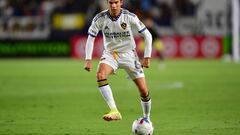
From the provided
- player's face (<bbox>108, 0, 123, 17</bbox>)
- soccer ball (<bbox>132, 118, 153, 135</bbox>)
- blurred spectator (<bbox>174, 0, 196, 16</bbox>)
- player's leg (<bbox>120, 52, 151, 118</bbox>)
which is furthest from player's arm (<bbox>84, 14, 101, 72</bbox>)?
blurred spectator (<bbox>174, 0, 196, 16</bbox>)

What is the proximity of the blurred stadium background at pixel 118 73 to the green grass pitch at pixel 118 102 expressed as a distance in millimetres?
18

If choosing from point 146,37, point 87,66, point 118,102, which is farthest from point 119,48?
point 118,102

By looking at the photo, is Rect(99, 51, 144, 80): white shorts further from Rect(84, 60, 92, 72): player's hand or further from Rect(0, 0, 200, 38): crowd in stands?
Rect(0, 0, 200, 38): crowd in stands

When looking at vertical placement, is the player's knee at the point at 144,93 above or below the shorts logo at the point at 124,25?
below

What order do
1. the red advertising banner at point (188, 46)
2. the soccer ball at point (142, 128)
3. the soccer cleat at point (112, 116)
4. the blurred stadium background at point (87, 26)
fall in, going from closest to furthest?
the soccer ball at point (142, 128) → the soccer cleat at point (112, 116) → the red advertising banner at point (188, 46) → the blurred stadium background at point (87, 26)

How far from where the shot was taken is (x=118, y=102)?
16.5 meters

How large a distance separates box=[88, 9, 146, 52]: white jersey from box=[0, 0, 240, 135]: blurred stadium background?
1.45 metres

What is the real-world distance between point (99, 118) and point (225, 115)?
2523mm

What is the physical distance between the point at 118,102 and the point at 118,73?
11626 millimetres

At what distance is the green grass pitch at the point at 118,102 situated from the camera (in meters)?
11.6

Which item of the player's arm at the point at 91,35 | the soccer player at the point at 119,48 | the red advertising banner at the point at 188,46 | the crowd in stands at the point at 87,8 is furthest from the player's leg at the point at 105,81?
the crowd in stands at the point at 87,8

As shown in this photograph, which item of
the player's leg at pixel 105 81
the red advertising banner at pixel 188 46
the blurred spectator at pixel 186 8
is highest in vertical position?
the player's leg at pixel 105 81

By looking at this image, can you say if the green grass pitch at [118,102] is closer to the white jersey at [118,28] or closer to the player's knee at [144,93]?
the player's knee at [144,93]

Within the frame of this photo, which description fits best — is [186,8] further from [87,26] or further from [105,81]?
[105,81]
